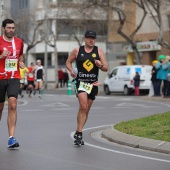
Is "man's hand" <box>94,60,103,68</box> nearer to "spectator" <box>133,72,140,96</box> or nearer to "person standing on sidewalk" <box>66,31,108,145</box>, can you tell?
"person standing on sidewalk" <box>66,31,108,145</box>

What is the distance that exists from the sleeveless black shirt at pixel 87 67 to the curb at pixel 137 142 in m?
1.29

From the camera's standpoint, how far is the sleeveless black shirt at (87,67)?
38.3ft

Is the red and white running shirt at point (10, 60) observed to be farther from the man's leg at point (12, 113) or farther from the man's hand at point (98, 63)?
the man's hand at point (98, 63)

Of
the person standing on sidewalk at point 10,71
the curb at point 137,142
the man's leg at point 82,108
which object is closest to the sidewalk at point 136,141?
the curb at point 137,142

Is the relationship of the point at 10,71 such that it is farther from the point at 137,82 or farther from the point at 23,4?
the point at 23,4

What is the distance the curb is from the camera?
11.0 m

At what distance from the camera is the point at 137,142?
1170 centimetres

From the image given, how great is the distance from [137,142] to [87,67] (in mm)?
1589

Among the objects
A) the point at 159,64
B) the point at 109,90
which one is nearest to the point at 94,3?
the point at 109,90

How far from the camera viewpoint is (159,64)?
29875 mm

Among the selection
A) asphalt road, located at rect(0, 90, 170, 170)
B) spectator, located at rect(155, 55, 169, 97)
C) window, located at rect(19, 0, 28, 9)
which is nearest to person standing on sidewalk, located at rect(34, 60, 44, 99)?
spectator, located at rect(155, 55, 169, 97)

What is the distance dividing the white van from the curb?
24.7m

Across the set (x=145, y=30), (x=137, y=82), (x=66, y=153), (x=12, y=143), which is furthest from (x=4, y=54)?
(x=145, y=30)

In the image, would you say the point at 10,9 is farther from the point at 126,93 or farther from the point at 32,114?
the point at 32,114
